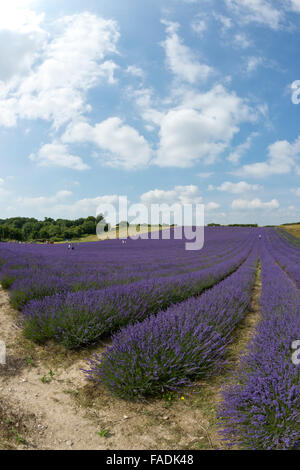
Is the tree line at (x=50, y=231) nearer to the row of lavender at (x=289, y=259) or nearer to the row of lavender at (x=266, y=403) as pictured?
the row of lavender at (x=289, y=259)

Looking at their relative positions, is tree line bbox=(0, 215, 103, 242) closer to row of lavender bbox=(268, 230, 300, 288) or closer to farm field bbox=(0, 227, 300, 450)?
row of lavender bbox=(268, 230, 300, 288)

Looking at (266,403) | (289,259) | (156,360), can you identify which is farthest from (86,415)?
(289,259)

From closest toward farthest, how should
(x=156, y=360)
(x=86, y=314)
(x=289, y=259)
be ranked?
(x=156, y=360), (x=86, y=314), (x=289, y=259)

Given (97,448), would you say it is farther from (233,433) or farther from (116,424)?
(233,433)

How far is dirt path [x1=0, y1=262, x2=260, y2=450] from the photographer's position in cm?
159

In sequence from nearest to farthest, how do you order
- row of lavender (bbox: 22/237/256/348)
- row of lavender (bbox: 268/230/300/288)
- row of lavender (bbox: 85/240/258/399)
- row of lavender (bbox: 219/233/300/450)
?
row of lavender (bbox: 219/233/300/450) → row of lavender (bbox: 85/240/258/399) → row of lavender (bbox: 22/237/256/348) → row of lavender (bbox: 268/230/300/288)

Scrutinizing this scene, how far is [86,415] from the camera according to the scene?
1845 millimetres

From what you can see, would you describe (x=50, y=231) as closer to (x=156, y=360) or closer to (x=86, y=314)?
(x=86, y=314)

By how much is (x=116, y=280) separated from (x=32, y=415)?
2.99 metres

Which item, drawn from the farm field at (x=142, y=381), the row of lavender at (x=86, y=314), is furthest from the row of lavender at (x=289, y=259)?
the row of lavender at (x=86, y=314)

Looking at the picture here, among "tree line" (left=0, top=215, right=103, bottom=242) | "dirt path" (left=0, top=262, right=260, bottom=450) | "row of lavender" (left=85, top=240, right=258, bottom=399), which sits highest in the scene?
"tree line" (left=0, top=215, right=103, bottom=242)

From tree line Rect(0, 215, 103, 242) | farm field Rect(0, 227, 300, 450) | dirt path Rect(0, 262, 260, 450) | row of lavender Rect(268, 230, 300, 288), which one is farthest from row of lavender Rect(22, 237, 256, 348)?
tree line Rect(0, 215, 103, 242)

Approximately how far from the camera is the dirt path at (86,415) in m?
1.59
